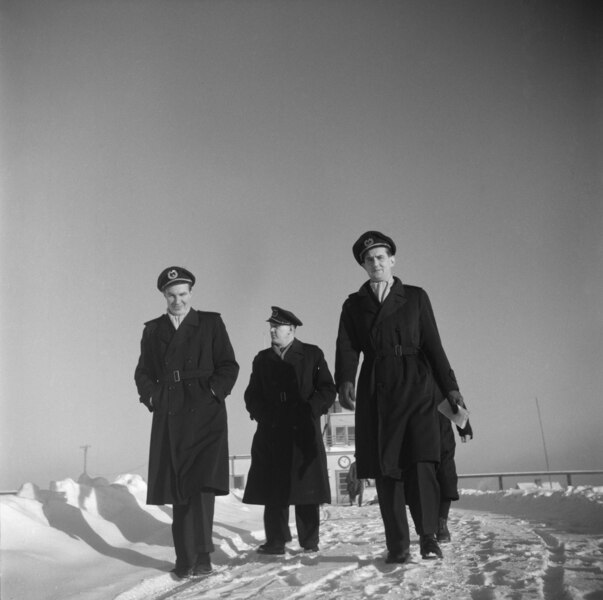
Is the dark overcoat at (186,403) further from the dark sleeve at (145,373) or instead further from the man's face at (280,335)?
the man's face at (280,335)

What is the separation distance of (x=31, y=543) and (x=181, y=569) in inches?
64.6

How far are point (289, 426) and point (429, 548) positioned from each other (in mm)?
1960

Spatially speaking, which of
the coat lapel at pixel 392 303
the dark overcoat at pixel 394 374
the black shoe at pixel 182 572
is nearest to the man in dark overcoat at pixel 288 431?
the black shoe at pixel 182 572

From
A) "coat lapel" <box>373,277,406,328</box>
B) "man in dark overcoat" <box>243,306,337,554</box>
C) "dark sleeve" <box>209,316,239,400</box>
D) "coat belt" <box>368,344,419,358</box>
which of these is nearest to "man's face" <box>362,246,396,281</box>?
"coat lapel" <box>373,277,406,328</box>

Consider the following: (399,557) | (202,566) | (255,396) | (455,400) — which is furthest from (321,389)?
(399,557)

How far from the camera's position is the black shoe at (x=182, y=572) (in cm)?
417

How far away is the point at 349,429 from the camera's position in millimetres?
29875

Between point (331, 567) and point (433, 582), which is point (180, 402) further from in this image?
point (433, 582)

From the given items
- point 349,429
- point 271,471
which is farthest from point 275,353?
point 349,429

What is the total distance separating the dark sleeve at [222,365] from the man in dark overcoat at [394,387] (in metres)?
0.83

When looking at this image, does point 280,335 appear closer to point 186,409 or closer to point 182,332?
point 182,332

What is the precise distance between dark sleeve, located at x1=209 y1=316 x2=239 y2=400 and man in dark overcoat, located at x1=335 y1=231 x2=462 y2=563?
0.83 meters

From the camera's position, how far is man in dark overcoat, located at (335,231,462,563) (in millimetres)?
4102

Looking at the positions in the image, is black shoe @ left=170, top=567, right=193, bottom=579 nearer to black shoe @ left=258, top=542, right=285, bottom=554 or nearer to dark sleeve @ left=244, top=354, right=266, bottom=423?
black shoe @ left=258, top=542, right=285, bottom=554
